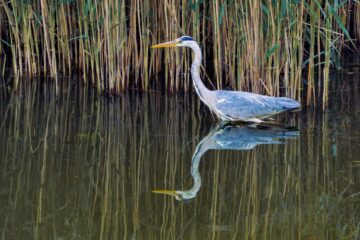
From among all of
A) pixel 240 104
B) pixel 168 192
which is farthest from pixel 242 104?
pixel 168 192

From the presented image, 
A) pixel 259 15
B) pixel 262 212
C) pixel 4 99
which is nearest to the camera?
pixel 262 212

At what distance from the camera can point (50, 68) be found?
7969 mm

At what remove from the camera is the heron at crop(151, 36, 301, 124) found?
21.8 feet

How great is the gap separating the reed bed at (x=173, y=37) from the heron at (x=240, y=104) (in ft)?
1.03

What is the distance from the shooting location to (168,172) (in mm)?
5367

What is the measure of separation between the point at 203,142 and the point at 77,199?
1.59 metres

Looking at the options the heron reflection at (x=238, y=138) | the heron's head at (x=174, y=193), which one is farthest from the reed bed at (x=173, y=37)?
the heron's head at (x=174, y=193)

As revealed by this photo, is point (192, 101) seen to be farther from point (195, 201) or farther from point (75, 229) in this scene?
point (75, 229)

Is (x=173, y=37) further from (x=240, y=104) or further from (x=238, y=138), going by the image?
(x=238, y=138)

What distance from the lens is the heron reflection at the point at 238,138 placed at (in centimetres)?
592

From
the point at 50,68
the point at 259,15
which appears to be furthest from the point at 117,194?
the point at 50,68

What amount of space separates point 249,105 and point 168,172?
155 centimetres

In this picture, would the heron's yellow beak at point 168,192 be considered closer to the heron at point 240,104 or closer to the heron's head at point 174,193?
the heron's head at point 174,193

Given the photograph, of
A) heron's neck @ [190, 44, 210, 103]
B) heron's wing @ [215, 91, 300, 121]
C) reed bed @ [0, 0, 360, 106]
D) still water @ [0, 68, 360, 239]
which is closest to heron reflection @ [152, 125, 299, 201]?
still water @ [0, 68, 360, 239]
